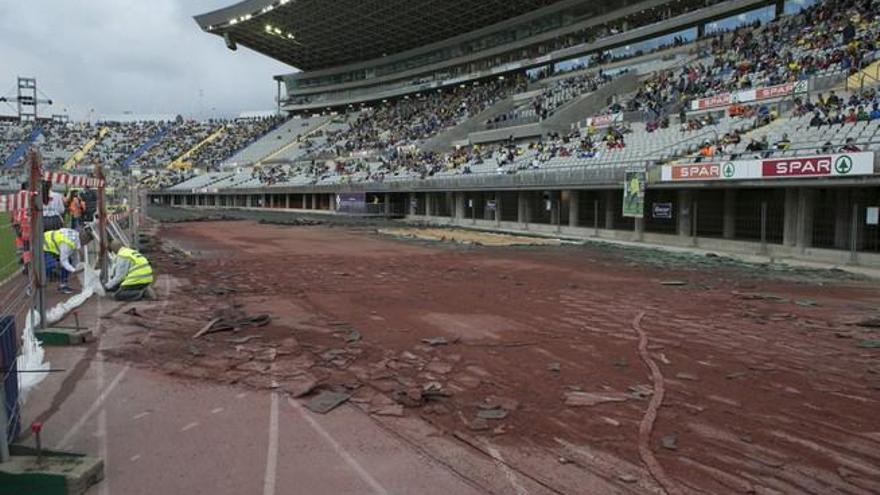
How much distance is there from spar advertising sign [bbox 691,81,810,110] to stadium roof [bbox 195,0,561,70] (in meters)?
30.2

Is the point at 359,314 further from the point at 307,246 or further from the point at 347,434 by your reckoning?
the point at 307,246

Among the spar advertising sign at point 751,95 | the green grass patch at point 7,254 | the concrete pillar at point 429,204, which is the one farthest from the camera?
the concrete pillar at point 429,204

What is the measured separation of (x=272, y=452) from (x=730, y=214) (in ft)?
80.1

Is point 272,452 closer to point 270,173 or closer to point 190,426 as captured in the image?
point 190,426

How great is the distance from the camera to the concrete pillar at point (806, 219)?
2148 cm

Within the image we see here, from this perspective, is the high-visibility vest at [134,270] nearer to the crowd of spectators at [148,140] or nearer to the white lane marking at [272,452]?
the white lane marking at [272,452]

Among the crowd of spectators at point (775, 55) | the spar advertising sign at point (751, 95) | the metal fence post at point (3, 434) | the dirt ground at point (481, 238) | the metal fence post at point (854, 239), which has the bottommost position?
the metal fence post at point (3, 434)

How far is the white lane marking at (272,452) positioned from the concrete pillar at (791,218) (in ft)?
69.6

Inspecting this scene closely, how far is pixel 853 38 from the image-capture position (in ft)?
104

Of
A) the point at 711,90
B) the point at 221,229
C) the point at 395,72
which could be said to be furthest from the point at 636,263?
the point at 395,72

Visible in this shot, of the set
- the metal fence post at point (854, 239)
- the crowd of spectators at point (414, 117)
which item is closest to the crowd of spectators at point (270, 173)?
the crowd of spectators at point (414, 117)

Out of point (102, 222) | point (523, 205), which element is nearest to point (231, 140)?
point (523, 205)

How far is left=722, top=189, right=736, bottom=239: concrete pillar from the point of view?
25312 mm

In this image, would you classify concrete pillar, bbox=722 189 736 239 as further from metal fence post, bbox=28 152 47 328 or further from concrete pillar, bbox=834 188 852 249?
metal fence post, bbox=28 152 47 328
